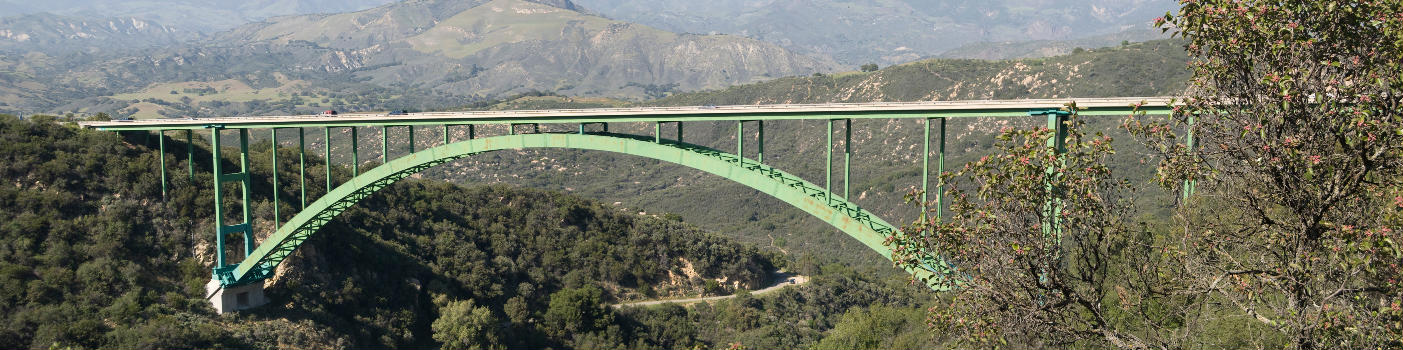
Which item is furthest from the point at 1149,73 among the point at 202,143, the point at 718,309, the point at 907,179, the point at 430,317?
the point at 202,143

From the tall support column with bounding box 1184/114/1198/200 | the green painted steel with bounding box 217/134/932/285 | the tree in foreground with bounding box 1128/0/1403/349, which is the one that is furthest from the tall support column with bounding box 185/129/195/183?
the tree in foreground with bounding box 1128/0/1403/349

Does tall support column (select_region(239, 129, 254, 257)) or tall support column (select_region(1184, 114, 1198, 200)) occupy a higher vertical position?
tall support column (select_region(1184, 114, 1198, 200))

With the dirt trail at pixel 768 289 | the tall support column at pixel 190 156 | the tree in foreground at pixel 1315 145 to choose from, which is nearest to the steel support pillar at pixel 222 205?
the tall support column at pixel 190 156

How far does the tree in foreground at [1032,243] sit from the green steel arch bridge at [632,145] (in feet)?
2.17

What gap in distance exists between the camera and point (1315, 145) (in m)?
9.42

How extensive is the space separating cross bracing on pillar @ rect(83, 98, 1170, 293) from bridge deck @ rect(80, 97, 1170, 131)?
0.03 m

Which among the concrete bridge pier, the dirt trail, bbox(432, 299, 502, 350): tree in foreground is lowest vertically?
the dirt trail

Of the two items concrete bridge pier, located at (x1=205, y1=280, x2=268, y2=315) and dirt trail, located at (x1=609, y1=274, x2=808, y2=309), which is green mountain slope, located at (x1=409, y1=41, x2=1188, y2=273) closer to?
dirt trail, located at (x1=609, y1=274, x2=808, y2=309)

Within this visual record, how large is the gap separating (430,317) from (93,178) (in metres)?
16.1

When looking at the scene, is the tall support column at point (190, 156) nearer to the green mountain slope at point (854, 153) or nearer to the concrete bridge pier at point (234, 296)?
the concrete bridge pier at point (234, 296)

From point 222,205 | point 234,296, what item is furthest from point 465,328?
point 222,205

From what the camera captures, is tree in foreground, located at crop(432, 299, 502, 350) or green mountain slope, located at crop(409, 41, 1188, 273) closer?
tree in foreground, located at crop(432, 299, 502, 350)

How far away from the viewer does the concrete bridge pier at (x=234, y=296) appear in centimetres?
3947

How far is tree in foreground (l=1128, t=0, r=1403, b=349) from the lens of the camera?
9125 millimetres
